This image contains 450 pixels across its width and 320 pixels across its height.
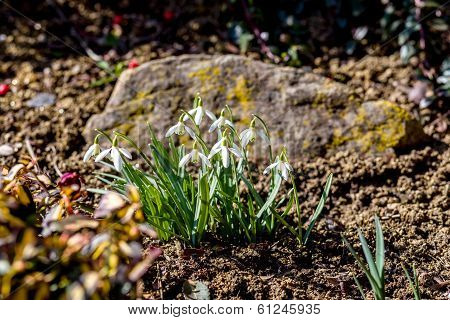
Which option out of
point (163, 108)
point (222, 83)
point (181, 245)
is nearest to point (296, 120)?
point (222, 83)

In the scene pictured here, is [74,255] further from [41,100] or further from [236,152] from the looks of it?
[41,100]

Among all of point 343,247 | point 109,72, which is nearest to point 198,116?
point 343,247

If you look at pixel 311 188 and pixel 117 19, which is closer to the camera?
pixel 311 188

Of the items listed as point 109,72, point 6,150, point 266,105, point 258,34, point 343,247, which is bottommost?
point 343,247

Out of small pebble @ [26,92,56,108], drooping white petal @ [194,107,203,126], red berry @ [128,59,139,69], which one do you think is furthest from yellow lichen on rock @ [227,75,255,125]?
small pebble @ [26,92,56,108]

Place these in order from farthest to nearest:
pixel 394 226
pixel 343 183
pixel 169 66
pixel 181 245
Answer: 1. pixel 169 66
2. pixel 343 183
3. pixel 394 226
4. pixel 181 245
